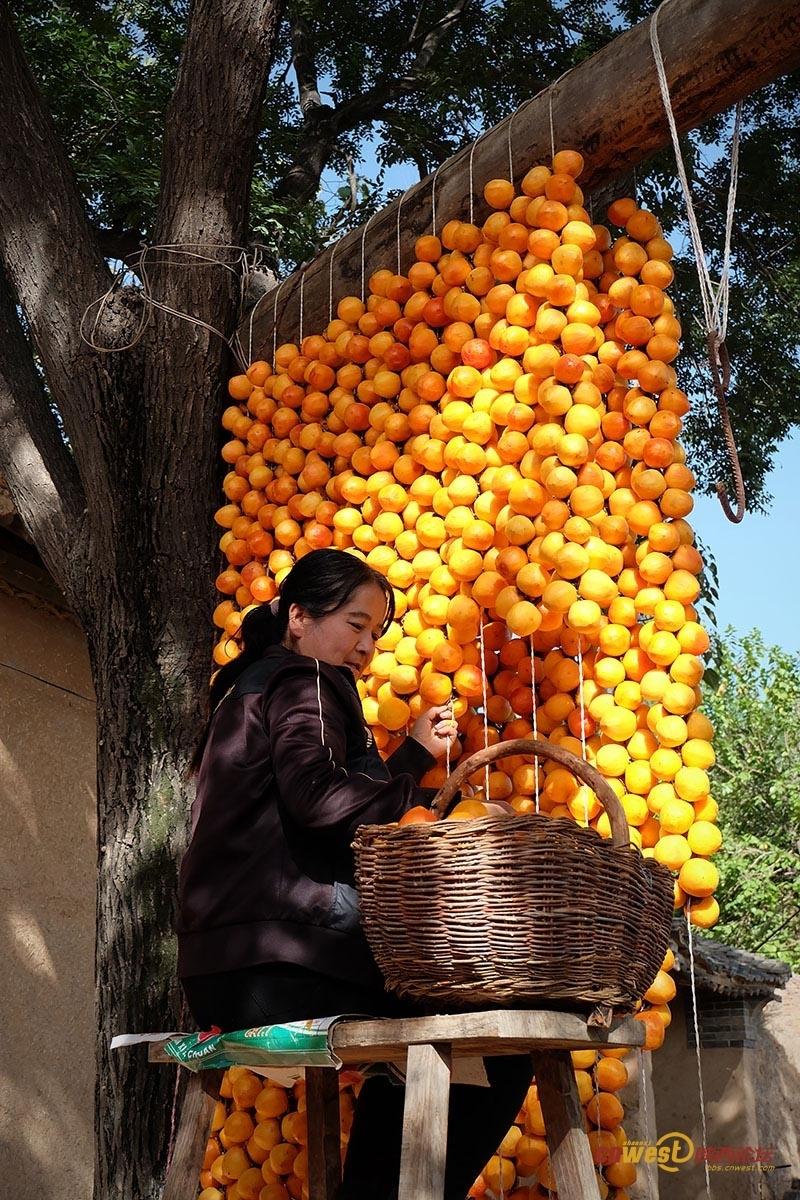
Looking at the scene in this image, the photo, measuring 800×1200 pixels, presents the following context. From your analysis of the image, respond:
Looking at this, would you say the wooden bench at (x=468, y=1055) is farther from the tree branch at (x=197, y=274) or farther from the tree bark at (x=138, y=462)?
the tree branch at (x=197, y=274)

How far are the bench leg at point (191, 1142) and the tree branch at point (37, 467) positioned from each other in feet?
5.94

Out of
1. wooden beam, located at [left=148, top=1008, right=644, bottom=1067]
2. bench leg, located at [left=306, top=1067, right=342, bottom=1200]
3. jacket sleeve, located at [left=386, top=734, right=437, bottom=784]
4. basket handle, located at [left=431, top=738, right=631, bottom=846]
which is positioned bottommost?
bench leg, located at [left=306, top=1067, right=342, bottom=1200]

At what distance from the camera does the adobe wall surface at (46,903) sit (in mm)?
4336

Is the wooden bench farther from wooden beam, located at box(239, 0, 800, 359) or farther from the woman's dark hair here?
wooden beam, located at box(239, 0, 800, 359)

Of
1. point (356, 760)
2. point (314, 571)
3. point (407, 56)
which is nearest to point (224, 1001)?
point (356, 760)

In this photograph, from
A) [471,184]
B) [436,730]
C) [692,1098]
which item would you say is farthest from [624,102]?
[692,1098]

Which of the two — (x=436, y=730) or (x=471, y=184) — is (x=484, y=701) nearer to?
(x=436, y=730)

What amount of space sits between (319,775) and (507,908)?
0.46 meters

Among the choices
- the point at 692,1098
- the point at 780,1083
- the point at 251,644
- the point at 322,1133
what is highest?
the point at 251,644

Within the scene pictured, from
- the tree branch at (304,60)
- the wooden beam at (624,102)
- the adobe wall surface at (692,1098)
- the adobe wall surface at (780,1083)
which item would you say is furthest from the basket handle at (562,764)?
the adobe wall surface at (780,1083)

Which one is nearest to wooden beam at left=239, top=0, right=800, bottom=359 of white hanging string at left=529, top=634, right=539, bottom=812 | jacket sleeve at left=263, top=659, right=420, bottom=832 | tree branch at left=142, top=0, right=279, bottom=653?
tree branch at left=142, top=0, right=279, bottom=653

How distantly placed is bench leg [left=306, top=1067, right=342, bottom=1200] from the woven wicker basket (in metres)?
0.62

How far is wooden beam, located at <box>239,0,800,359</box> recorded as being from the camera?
2754 millimetres

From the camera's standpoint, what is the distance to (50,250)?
3943 mm
